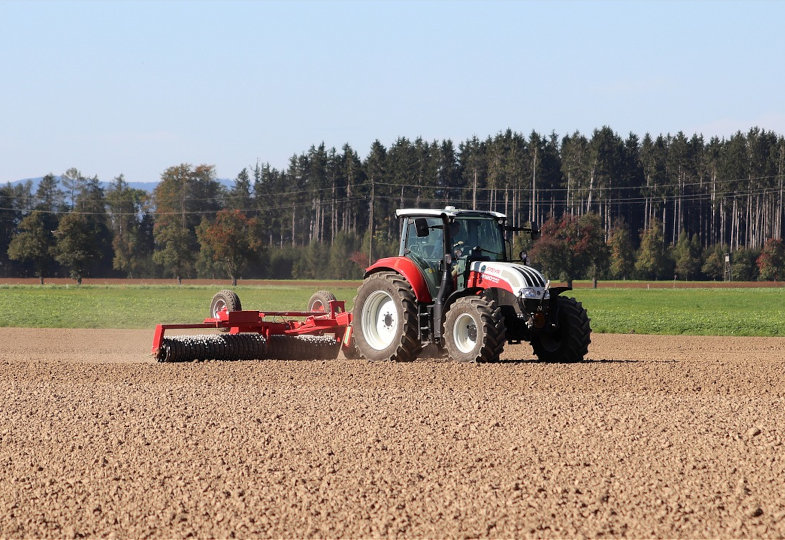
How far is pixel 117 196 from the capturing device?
121 meters

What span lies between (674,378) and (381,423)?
4.81 m

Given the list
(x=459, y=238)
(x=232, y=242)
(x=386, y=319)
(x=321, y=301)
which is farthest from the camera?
(x=232, y=242)

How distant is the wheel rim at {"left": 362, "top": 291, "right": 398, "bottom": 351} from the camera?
15.0 metres

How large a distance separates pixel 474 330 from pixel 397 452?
563 cm

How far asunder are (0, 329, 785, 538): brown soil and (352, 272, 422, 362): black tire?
30.0 inches

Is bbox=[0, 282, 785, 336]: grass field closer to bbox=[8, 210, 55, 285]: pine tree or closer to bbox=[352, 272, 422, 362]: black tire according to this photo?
bbox=[352, 272, 422, 362]: black tire

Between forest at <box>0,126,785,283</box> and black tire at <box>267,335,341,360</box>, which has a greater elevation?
forest at <box>0,126,785,283</box>

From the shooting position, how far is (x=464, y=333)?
546 inches

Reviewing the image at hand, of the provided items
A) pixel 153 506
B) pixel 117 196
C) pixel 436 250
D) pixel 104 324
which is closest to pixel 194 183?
pixel 117 196

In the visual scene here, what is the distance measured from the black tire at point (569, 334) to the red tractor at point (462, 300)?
14 millimetres

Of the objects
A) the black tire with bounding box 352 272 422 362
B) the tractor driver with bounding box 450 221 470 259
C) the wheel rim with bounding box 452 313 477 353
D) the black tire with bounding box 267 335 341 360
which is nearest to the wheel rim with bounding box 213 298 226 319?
the black tire with bounding box 267 335 341 360

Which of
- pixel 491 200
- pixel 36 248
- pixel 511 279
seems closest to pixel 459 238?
pixel 511 279

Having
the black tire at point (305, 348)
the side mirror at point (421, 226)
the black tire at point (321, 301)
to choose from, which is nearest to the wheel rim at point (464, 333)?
the side mirror at point (421, 226)

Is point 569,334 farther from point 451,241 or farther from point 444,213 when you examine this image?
point 444,213
